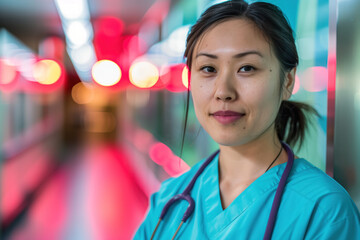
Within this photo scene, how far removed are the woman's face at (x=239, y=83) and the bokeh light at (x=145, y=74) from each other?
146 inches

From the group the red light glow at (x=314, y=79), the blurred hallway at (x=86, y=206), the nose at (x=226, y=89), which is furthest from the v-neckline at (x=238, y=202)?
the blurred hallway at (x=86, y=206)

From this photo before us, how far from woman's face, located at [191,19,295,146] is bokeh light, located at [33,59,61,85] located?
6.10 meters

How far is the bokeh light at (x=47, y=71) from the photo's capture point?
6.54m

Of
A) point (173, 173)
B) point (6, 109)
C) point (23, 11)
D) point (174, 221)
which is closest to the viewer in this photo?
point (174, 221)

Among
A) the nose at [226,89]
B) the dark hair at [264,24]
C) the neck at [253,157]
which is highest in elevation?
the dark hair at [264,24]

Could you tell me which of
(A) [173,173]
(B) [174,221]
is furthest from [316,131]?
(A) [173,173]

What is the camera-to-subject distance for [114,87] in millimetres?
6336

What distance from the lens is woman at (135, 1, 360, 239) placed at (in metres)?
0.78

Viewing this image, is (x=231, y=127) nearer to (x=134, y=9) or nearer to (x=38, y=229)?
(x=38, y=229)

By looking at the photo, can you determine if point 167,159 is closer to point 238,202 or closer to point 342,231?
point 238,202

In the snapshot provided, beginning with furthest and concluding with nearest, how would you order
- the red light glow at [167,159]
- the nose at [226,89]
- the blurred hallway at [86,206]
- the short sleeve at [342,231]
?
the blurred hallway at [86,206]
the red light glow at [167,159]
the nose at [226,89]
the short sleeve at [342,231]

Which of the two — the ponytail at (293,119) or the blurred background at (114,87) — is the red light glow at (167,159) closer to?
the blurred background at (114,87)

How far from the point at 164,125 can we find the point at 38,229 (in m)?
1.86

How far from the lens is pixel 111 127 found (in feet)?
58.7
